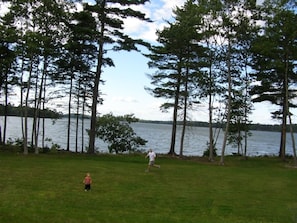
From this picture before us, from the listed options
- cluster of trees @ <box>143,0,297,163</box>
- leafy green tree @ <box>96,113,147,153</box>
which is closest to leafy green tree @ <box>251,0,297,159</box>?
cluster of trees @ <box>143,0,297,163</box>

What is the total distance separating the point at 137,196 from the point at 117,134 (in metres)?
23.4

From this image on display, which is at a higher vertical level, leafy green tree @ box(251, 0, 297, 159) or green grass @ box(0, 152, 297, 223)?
leafy green tree @ box(251, 0, 297, 159)

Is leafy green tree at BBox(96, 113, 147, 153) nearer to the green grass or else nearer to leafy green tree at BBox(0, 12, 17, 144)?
leafy green tree at BBox(0, 12, 17, 144)

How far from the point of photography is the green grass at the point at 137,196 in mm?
10266

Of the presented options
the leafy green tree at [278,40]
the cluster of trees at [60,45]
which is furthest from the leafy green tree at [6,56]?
the leafy green tree at [278,40]

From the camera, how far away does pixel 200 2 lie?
28.0 m

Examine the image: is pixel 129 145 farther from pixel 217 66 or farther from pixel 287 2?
pixel 287 2

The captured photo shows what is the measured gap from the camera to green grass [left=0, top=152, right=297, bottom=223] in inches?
404

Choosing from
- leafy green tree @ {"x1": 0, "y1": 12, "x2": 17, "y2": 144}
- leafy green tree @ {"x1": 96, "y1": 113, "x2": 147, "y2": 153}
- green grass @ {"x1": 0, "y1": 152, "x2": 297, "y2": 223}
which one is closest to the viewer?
green grass @ {"x1": 0, "y1": 152, "x2": 297, "y2": 223}

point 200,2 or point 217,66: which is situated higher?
point 200,2

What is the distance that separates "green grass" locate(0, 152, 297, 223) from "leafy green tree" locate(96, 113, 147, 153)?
16.5 meters

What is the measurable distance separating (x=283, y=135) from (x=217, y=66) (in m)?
9.57

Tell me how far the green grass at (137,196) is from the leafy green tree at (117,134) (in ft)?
54.0

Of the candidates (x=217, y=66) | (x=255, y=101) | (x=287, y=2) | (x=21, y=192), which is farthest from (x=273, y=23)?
(x=21, y=192)
